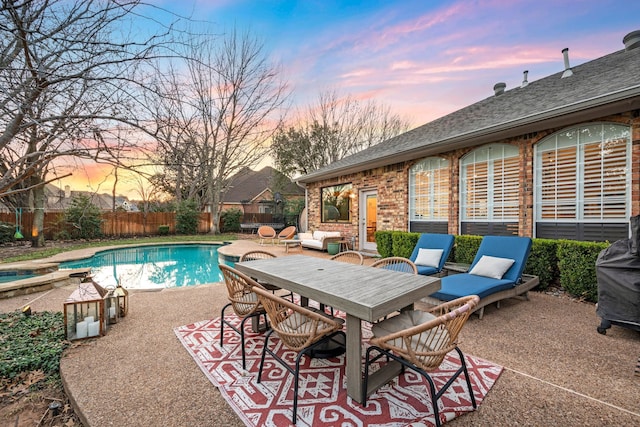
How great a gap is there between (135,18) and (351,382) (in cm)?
337

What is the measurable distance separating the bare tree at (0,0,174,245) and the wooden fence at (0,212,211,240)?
13403 millimetres

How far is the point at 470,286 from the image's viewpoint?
3744 millimetres

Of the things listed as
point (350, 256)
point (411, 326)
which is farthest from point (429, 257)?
point (411, 326)

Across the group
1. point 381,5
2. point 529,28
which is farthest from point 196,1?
point 529,28

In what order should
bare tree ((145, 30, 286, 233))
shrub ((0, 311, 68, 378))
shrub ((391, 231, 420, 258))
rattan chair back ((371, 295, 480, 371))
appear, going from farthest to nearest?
bare tree ((145, 30, 286, 233)) < shrub ((391, 231, 420, 258)) < shrub ((0, 311, 68, 378)) < rattan chair back ((371, 295, 480, 371))

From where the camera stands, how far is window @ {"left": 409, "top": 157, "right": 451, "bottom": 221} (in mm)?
6746

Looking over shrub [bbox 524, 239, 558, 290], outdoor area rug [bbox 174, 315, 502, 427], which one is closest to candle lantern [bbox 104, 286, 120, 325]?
outdoor area rug [bbox 174, 315, 502, 427]

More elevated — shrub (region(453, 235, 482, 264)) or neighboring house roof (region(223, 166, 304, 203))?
neighboring house roof (region(223, 166, 304, 203))

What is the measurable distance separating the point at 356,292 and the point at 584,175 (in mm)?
5060

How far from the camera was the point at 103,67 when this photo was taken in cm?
243

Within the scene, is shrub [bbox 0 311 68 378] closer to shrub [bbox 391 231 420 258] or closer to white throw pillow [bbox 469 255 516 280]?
white throw pillow [bbox 469 255 516 280]

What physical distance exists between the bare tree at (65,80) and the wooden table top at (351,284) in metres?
1.80

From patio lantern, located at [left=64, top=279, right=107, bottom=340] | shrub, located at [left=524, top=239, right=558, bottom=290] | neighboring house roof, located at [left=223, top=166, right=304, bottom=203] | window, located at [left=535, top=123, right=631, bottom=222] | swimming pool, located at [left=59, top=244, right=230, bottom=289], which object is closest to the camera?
patio lantern, located at [left=64, top=279, right=107, bottom=340]

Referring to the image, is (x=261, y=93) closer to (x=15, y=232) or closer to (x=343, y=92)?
(x=343, y=92)
